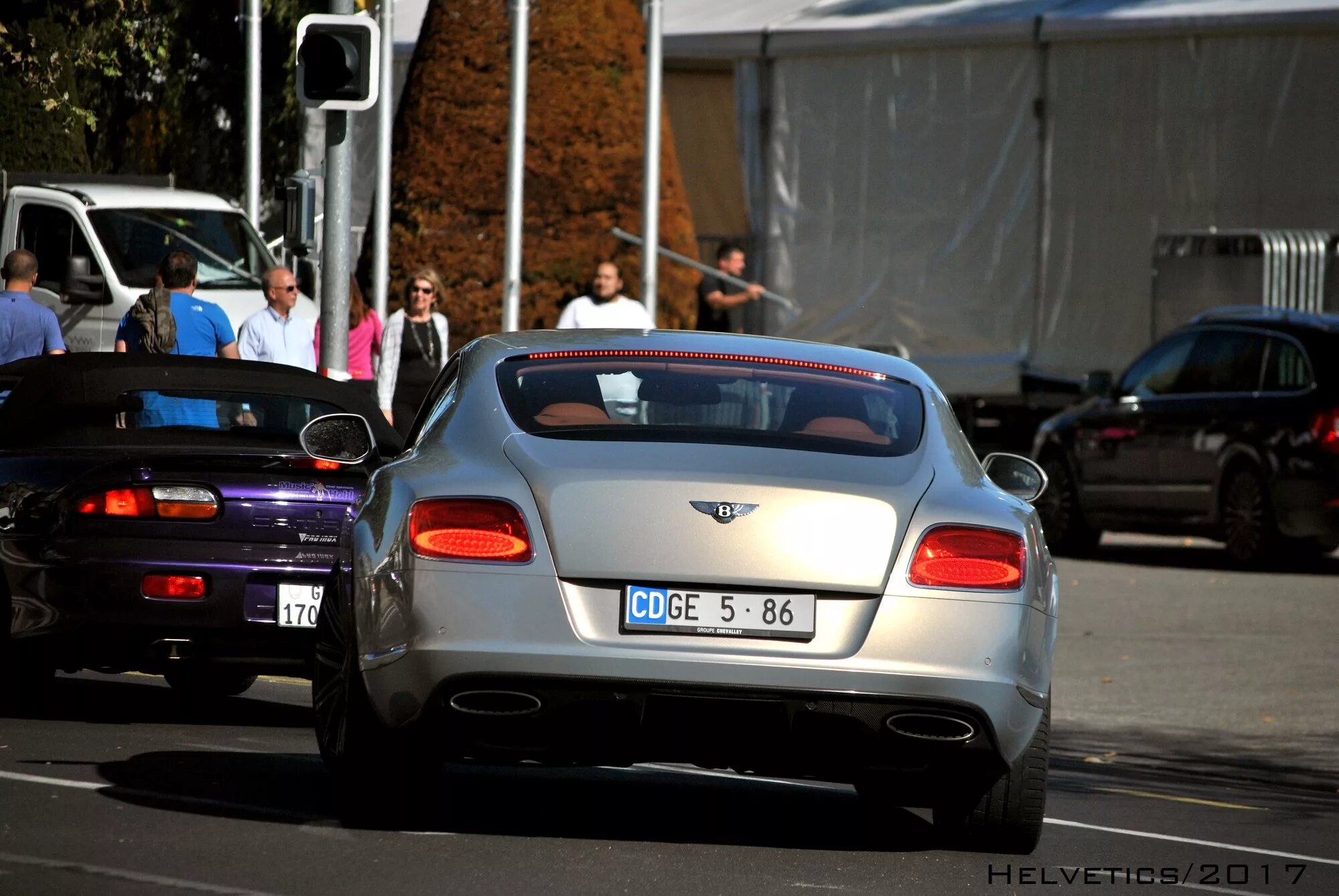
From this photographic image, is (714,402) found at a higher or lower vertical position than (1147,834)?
higher

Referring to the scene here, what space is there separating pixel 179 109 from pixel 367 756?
28.4m

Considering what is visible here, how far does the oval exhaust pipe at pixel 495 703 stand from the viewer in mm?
6465

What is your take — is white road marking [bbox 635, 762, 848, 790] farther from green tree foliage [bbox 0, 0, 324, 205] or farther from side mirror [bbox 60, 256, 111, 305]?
green tree foliage [bbox 0, 0, 324, 205]

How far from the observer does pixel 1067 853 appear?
7.39 m

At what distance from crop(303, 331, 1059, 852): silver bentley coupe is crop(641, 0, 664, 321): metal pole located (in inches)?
596

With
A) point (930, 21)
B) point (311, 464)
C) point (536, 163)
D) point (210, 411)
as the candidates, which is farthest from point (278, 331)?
point (930, 21)

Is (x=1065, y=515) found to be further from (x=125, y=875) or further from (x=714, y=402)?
(x=125, y=875)

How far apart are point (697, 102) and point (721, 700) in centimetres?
2151

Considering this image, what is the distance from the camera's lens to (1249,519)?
17797mm

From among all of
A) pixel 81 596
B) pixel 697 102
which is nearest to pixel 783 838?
pixel 81 596

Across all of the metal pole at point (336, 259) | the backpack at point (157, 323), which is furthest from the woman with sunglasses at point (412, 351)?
the backpack at point (157, 323)

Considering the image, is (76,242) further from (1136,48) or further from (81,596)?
(81,596)

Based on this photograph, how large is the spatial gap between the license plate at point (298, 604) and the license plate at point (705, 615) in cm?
294

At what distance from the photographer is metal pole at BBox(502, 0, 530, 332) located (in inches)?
843
